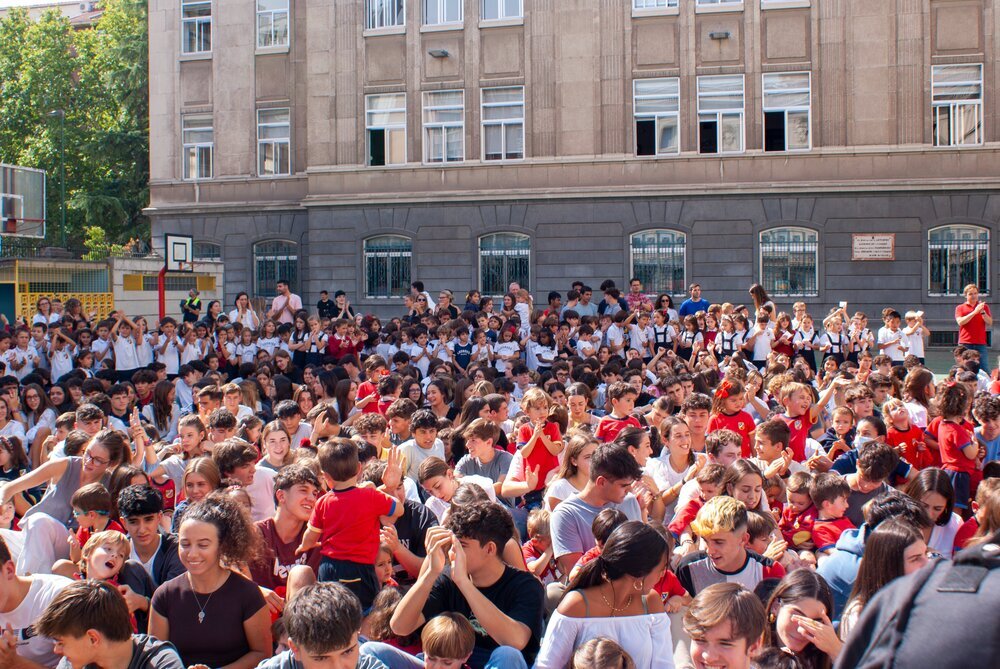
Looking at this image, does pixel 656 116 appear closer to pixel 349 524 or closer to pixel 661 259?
pixel 661 259

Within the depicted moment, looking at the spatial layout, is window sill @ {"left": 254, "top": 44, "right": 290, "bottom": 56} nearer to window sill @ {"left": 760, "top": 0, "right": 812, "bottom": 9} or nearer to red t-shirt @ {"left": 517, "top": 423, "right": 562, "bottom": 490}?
window sill @ {"left": 760, "top": 0, "right": 812, "bottom": 9}

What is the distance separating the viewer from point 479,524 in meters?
4.60

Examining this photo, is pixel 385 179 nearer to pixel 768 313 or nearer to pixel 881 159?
pixel 881 159

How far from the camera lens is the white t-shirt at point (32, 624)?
477 cm

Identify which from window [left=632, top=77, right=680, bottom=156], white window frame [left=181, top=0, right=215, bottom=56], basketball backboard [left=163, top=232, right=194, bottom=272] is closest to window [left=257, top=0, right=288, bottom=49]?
white window frame [left=181, top=0, right=215, bottom=56]

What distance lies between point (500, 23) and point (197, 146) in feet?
35.7

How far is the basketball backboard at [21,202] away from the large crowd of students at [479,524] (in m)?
10.9

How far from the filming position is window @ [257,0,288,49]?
102 ft

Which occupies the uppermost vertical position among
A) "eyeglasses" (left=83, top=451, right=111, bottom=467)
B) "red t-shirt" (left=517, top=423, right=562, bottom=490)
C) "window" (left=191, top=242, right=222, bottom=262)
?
"window" (left=191, top=242, right=222, bottom=262)

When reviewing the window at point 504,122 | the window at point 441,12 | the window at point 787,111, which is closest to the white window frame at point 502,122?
the window at point 504,122

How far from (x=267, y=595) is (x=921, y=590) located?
415cm

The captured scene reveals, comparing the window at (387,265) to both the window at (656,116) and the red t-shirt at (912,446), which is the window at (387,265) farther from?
the red t-shirt at (912,446)

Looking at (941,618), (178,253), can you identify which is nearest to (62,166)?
(178,253)

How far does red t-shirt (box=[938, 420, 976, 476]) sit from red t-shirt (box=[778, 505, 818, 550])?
2.25 metres
